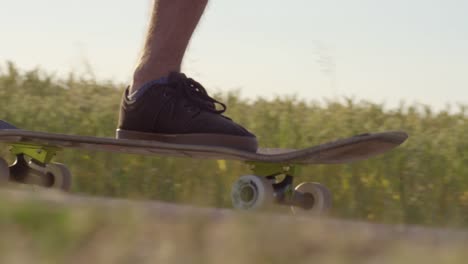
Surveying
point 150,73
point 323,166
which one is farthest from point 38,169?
point 323,166

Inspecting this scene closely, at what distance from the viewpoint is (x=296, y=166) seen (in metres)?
4.07

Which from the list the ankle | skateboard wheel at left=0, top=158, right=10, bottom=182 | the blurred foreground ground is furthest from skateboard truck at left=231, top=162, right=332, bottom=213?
the blurred foreground ground

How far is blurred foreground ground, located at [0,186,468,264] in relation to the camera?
1.96 meters

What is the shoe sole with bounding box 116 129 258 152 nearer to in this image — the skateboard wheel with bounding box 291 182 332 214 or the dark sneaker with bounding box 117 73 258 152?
the dark sneaker with bounding box 117 73 258 152

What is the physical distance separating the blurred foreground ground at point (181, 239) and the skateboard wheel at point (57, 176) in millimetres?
2077

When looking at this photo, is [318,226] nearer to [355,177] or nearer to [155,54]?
[155,54]

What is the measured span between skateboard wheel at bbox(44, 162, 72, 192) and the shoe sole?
685 mm

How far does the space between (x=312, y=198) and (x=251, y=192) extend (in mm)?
472

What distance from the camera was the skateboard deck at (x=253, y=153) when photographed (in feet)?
12.3

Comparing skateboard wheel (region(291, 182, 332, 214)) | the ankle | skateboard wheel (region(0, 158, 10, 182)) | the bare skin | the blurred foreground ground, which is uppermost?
the bare skin

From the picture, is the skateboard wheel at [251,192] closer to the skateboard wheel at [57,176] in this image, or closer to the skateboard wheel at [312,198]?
the skateboard wheel at [312,198]

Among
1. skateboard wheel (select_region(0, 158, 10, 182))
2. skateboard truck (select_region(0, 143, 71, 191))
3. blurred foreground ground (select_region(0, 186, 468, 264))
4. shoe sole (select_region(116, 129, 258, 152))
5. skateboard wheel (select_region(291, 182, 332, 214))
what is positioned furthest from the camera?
skateboard truck (select_region(0, 143, 71, 191))

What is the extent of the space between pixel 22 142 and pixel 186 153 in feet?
2.73

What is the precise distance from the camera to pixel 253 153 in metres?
3.82
